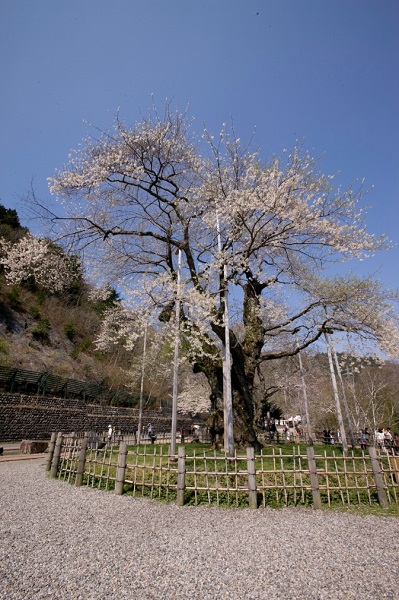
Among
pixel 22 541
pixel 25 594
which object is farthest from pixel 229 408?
pixel 25 594

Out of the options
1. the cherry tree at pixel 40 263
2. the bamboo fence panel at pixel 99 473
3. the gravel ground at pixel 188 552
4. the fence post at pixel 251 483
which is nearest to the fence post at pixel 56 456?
the bamboo fence panel at pixel 99 473

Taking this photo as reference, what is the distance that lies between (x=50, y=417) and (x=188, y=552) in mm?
19911

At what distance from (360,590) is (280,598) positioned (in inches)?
34.3

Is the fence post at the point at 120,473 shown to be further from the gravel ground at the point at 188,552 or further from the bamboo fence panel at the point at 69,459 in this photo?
the bamboo fence panel at the point at 69,459

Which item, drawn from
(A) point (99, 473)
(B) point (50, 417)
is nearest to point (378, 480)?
(A) point (99, 473)

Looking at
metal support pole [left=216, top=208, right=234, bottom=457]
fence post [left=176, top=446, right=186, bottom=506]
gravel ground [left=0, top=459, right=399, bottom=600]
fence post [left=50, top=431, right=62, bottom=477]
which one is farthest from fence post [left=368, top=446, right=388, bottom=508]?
fence post [left=50, top=431, right=62, bottom=477]

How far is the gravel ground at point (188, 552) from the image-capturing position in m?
3.05

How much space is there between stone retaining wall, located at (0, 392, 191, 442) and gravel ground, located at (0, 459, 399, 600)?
14402mm

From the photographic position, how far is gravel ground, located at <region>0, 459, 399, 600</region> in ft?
10.0

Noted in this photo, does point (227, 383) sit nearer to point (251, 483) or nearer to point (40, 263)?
point (251, 483)

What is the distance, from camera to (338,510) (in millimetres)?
6004

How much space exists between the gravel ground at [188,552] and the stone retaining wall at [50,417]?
14402mm

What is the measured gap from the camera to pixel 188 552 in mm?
3971

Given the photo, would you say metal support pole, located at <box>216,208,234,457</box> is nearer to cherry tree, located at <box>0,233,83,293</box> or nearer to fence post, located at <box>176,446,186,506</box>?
fence post, located at <box>176,446,186,506</box>
